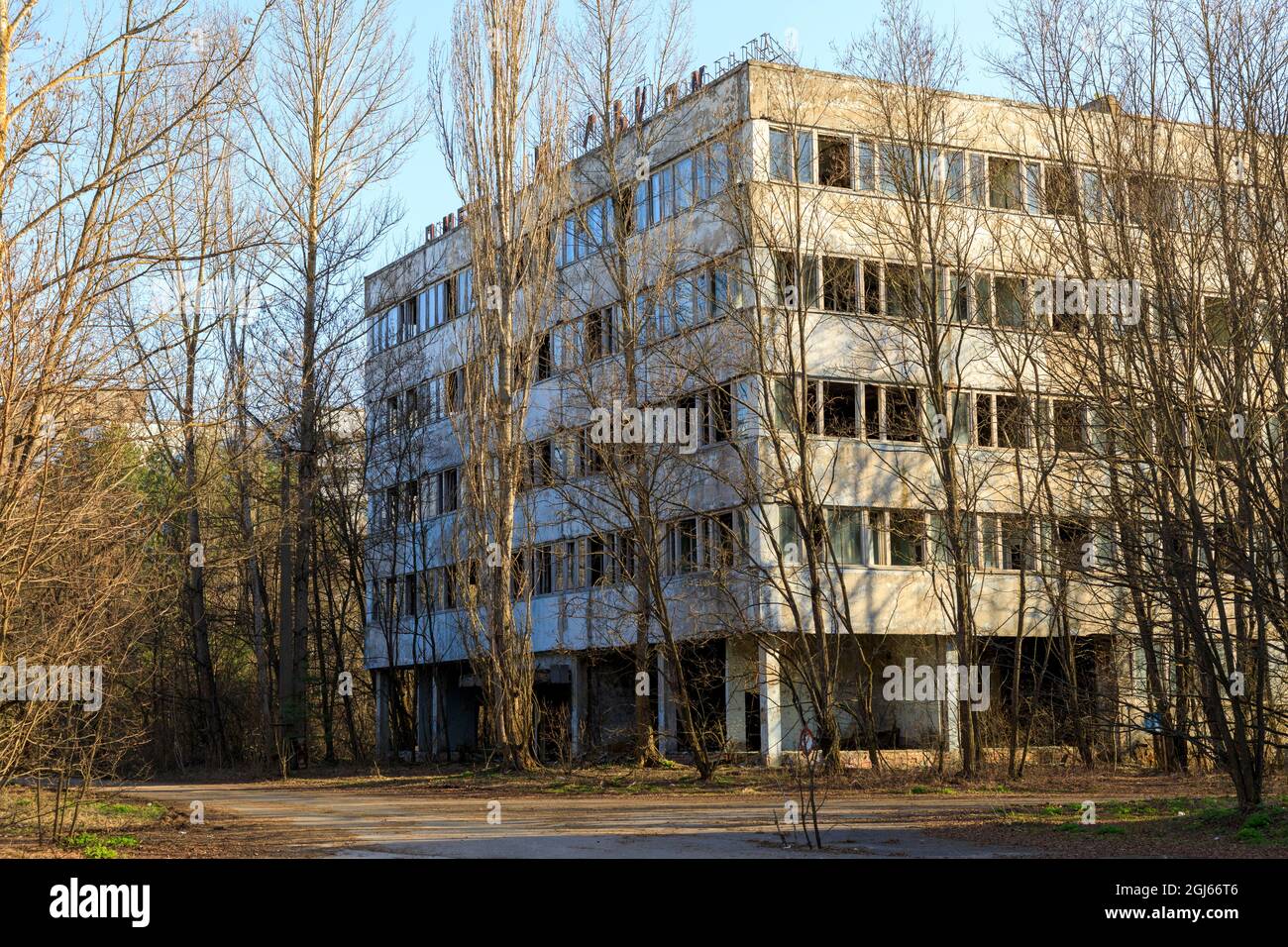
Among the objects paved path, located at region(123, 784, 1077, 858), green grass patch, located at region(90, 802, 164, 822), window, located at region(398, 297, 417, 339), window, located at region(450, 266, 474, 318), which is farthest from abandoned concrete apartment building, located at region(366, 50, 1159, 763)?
window, located at region(398, 297, 417, 339)

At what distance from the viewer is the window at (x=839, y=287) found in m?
36.3

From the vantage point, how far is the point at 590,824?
20688 mm

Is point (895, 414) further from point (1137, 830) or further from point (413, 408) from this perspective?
point (1137, 830)

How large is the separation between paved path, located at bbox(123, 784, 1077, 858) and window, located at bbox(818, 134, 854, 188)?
16.7 metres

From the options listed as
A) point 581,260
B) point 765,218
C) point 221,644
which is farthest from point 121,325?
point 221,644

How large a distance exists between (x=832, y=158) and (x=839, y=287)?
10.6 ft

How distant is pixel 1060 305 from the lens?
23562 millimetres

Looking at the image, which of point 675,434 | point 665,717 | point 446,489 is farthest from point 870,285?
point 446,489

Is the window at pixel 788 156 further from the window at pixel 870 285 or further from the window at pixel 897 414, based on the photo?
the window at pixel 897 414

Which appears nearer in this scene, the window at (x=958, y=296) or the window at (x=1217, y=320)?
the window at (x=1217, y=320)

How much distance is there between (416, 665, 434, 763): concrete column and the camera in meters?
51.1

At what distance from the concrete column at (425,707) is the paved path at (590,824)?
20.3 m

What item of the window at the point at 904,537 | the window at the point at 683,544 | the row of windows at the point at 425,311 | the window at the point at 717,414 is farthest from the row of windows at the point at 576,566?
the row of windows at the point at 425,311

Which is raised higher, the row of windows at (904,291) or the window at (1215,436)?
the row of windows at (904,291)
